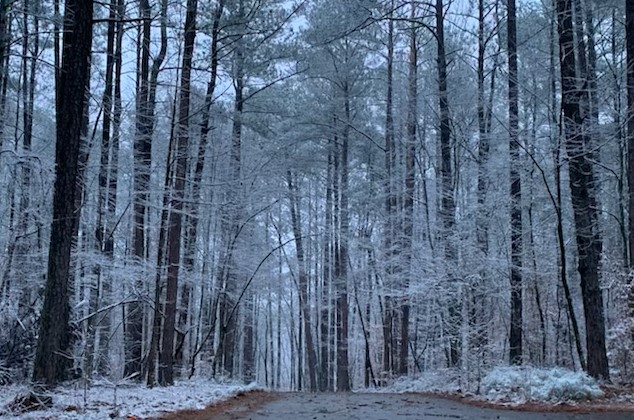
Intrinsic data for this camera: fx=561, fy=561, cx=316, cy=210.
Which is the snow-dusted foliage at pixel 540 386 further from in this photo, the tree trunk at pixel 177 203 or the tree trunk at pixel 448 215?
the tree trunk at pixel 177 203

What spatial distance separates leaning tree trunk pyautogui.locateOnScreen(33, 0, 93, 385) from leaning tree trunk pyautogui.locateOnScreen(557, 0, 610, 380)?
8219mm

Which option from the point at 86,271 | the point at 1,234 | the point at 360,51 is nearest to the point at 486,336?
the point at 86,271

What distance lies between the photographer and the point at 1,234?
10.7 m

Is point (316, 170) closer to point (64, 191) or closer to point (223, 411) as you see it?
point (223, 411)

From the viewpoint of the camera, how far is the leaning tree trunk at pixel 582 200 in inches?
393

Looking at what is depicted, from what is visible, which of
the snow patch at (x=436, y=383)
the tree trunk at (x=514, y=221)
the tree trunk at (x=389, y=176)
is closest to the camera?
the snow patch at (x=436, y=383)

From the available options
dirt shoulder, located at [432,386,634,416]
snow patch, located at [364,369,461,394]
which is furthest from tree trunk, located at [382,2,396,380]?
dirt shoulder, located at [432,386,634,416]

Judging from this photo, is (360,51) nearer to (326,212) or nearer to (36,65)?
(326,212)

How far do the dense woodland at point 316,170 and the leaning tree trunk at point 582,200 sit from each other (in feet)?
0.14

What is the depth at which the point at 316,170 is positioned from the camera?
81.4 ft

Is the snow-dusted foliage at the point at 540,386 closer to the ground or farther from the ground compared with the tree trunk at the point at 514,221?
closer to the ground

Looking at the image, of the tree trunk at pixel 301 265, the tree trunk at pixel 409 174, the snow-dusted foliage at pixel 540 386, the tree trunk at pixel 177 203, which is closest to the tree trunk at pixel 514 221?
the tree trunk at pixel 409 174

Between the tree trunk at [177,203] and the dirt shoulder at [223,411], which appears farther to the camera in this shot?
the tree trunk at [177,203]

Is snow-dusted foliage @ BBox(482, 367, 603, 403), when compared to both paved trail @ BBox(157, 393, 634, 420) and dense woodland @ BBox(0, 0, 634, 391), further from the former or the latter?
dense woodland @ BBox(0, 0, 634, 391)
